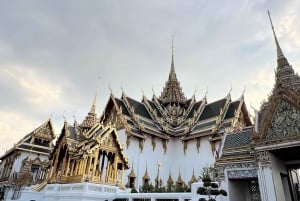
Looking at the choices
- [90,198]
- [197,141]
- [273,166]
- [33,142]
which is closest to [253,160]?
[273,166]

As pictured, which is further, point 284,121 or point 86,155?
point 86,155

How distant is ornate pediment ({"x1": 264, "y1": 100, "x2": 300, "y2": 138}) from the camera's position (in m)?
5.17

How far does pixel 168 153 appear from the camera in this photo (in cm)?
1845

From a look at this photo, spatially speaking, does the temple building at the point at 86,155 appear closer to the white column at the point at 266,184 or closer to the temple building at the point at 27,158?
the white column at the point at 266,184

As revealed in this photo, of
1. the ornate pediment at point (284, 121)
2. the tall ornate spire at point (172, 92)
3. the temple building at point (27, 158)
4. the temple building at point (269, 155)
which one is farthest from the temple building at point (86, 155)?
the tall ornate spire at point (172, 92)

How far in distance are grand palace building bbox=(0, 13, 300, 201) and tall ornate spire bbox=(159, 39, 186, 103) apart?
3.21m

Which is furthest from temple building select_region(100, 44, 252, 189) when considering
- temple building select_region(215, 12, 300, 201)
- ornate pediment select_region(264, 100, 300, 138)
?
ornate pediment select_region(264, 100, 300, 138)

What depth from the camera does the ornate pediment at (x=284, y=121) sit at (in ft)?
17.0

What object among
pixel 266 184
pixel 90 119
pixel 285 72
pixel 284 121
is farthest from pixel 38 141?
pixel 284 121

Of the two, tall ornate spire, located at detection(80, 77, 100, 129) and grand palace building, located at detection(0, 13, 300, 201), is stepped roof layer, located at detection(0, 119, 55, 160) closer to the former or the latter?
grand palace building, located at detection(0, 13, 300, 201)

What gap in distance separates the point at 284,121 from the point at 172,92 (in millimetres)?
19804

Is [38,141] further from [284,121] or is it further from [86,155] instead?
[284,121]

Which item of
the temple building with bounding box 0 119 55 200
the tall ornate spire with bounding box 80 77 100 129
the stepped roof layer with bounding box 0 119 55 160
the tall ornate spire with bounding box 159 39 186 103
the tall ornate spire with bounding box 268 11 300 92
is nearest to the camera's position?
the tall ornate spire with bounding box 268 11 300 92

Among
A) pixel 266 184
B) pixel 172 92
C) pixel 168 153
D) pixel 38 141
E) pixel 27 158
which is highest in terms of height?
pixel 172 92
